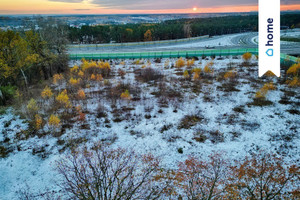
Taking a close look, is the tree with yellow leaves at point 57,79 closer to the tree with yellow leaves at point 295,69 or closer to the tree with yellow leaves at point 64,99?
the tree with yellow leaves at point 64,99

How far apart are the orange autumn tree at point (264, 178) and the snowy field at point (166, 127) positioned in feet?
3.08

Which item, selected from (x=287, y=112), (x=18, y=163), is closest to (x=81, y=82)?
(x=18, y=163)

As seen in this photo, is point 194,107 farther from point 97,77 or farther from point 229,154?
point 97,77

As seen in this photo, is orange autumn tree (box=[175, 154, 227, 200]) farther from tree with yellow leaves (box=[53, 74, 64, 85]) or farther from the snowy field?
tree with yellow leaves (box=[53, 74, 64, 85])

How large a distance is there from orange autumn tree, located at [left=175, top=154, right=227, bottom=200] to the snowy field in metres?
0.72

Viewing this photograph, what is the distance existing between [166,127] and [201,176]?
575 cm

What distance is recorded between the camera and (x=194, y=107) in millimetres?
19969

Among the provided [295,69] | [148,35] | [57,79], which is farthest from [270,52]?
[148,35]

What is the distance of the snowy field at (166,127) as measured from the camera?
13.4 m

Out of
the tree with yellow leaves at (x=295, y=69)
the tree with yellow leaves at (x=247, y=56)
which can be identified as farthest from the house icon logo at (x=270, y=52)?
the tree with yellow leaves at (x=247, y=56)

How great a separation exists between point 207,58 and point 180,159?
29268 mm

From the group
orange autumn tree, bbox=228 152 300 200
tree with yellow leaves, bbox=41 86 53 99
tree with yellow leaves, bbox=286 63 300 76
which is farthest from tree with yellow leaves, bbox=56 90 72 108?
tree with yellow leaves, bbox=286 63 300 76

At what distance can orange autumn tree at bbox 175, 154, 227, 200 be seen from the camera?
35.8 feet

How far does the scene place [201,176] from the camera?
1195 cm
